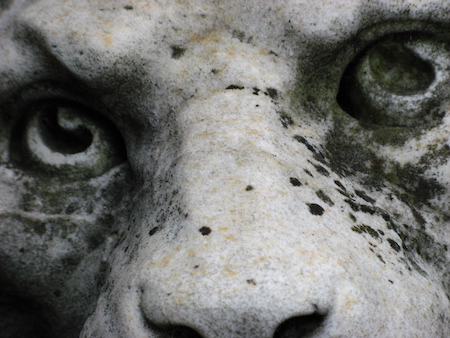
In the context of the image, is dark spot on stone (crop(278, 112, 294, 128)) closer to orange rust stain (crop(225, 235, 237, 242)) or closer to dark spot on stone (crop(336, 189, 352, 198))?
dark spot on stone (crop(336, 189, 352, 198))

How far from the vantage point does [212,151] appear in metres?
0.90

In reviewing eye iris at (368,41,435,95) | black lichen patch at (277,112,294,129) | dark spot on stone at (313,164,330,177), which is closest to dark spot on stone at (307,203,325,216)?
dark spot on stone at (313,164,330,177)

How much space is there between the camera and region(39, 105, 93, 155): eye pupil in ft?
3.68

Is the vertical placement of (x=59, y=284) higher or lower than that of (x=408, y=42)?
lower

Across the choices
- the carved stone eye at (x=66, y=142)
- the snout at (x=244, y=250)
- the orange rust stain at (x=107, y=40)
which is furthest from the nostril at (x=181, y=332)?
the orange rust stain at (x=107, y=40)

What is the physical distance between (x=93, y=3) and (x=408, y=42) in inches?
28.8

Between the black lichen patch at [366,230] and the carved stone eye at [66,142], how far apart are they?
609 mm

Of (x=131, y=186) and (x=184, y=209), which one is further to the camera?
(x=131, y=186)

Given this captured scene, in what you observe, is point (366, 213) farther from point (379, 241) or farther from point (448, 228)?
point (448, 228)

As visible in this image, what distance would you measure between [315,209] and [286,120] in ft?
0.82

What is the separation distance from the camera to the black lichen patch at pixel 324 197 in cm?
87

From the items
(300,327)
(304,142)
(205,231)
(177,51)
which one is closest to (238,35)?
(177,51)

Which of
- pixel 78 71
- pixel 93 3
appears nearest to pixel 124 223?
pixel 78 71

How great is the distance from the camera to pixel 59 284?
109 cm
